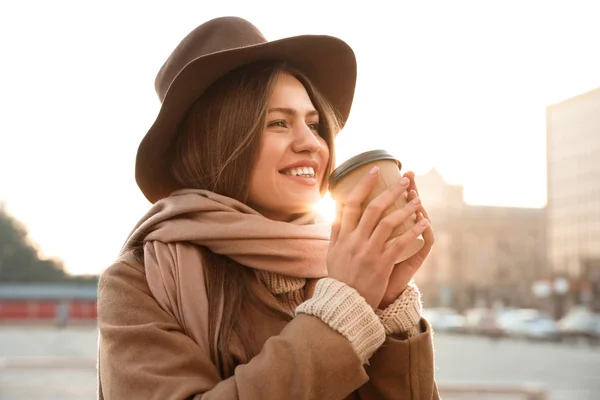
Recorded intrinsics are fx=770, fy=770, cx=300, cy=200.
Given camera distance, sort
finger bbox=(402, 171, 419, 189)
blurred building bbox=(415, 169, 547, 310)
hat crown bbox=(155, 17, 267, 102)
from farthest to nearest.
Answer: blurred building bbox=(415, 169, 547, 310), hat crown bbox=(155, 17, 267, 102), finger bbox=(402, 171, 419, 189)

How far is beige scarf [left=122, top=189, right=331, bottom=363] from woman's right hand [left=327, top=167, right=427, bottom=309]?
20 cm

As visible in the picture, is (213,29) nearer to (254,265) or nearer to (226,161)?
(226,161)

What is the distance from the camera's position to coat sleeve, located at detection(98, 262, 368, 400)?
1465 mm

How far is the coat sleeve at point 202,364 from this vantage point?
1.46 m

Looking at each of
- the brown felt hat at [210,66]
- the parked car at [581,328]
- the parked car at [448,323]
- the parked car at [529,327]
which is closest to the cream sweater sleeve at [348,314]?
the brown felt hat at [210,66]

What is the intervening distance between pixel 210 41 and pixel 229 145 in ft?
0.94

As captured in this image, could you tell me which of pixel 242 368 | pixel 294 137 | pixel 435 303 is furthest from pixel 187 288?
pixel 435 303

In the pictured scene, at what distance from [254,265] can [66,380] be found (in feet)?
33.0

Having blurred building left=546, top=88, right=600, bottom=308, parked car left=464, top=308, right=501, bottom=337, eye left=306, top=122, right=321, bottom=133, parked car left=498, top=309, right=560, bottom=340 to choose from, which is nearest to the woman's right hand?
eye left=306, top=122, right=321, bottom=133

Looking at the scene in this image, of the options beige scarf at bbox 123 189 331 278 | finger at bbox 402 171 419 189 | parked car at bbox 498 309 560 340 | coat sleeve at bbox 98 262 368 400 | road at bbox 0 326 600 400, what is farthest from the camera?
parked car at bbox 498 309 560 340

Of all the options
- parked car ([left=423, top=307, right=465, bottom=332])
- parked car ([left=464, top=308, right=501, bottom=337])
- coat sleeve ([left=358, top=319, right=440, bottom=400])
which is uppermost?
coat sleeve ([left=358, top=319, right=440, bottom=400])

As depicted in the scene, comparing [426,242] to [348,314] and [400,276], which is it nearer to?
[400,276]

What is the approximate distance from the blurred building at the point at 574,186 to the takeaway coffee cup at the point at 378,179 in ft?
195

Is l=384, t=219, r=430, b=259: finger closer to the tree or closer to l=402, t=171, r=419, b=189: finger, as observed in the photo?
l=402, t=171, r=419, b=189: finger
